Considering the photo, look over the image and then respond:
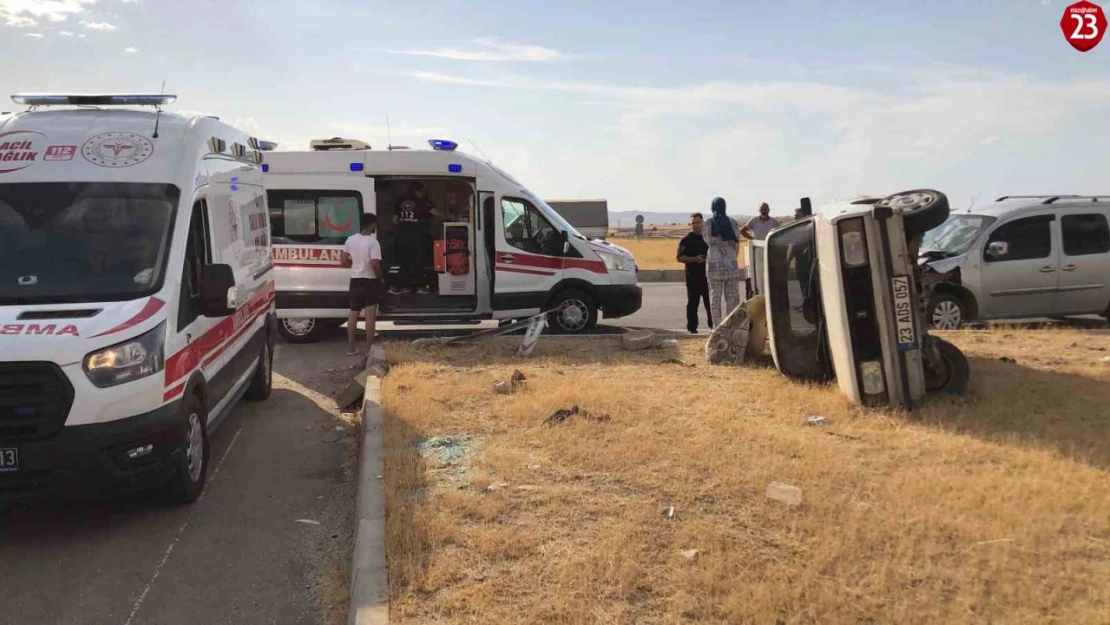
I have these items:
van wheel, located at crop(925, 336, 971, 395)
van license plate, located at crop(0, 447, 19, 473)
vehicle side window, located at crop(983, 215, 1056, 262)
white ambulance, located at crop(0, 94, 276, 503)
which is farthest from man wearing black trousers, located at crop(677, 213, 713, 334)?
van license plate, located at crop(0, 447, 19, 473)

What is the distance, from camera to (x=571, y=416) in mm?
6652

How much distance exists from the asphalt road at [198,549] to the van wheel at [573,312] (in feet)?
18.0

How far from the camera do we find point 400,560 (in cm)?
415

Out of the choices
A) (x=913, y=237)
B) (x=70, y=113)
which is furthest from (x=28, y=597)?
(x=913, y=237)

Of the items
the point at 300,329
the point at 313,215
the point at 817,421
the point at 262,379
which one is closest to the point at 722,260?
the point at 817,421

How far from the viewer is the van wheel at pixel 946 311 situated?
11.0 meters

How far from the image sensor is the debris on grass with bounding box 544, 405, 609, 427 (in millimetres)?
6559

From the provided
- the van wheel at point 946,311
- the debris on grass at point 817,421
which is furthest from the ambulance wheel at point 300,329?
the van wheel at point 946,311

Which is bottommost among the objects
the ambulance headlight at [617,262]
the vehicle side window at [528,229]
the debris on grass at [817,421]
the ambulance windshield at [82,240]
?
the debris on grass at [817,421]

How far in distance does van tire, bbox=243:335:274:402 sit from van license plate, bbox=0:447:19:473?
358cm

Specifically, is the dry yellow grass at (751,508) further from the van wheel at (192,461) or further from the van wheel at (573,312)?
the van wheel at (573,312)

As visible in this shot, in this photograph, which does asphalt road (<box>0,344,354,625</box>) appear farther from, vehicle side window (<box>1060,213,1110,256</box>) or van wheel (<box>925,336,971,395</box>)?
vehicle side window (<box>1060,213,1110,256</box>)

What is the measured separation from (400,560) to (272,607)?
0.66 m

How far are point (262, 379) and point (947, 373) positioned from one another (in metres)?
6.21
